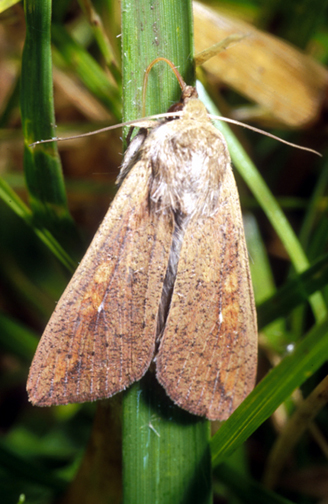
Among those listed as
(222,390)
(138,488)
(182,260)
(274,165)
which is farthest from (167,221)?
(274,165)

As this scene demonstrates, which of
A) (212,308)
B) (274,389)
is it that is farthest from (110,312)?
(274,389)

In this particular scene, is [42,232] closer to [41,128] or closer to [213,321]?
[41,128]

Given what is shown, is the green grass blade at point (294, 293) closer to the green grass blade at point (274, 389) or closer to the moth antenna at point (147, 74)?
the green grass blade at point (274, 389)

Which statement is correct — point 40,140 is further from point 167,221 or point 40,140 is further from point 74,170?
point 74,170

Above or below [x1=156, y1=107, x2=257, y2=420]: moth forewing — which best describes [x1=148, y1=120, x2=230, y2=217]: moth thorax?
above

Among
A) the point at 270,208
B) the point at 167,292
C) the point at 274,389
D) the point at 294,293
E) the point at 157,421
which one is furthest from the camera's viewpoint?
the point at 270,208

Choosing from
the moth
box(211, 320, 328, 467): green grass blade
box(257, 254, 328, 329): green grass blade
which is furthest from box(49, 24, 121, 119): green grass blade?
box(211, 320, 328, 467): green grass blade

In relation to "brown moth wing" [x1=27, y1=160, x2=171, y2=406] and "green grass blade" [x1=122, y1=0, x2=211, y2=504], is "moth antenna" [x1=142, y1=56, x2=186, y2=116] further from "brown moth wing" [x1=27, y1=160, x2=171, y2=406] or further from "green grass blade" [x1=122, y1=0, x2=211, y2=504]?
"brown moth wing" [x1=27, y1=160, x2=171, y2=406]
